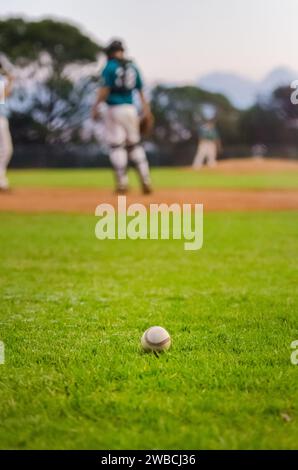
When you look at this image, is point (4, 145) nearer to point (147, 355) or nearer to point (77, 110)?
point (147, 355)

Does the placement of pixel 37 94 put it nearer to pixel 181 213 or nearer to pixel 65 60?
pixel 65 60

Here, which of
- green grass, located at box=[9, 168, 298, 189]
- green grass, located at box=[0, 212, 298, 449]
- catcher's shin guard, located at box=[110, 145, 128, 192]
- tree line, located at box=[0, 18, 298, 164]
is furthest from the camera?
tree line, located at box=[0, 18, 298, 164]

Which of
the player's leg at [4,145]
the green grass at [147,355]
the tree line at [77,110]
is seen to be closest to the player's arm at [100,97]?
the player's leg at [4,145]

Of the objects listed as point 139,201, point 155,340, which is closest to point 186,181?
point 139,201

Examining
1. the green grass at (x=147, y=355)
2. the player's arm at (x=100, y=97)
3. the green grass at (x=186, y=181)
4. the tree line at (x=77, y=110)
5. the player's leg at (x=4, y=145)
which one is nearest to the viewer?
the green grass at (x=147, y=355)

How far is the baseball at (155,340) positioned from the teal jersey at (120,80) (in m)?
10.6

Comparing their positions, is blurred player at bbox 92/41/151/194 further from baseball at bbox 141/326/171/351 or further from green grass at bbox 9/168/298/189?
baseball at bbox 141/326/171/351

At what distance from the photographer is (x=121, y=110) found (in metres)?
14.0

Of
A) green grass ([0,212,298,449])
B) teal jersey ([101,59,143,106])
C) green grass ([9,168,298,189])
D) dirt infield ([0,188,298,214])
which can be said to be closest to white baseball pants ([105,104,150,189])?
teal jersey ([101,59,143,106])

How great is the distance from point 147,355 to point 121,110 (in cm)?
1071

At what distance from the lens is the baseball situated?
3879 millimetres

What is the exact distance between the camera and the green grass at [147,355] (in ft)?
9.47

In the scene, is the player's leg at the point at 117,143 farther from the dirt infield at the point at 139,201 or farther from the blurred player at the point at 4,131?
the blurred player at the point at 4,131

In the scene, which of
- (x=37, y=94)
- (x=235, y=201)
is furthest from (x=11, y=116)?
(x=235, y=201)
